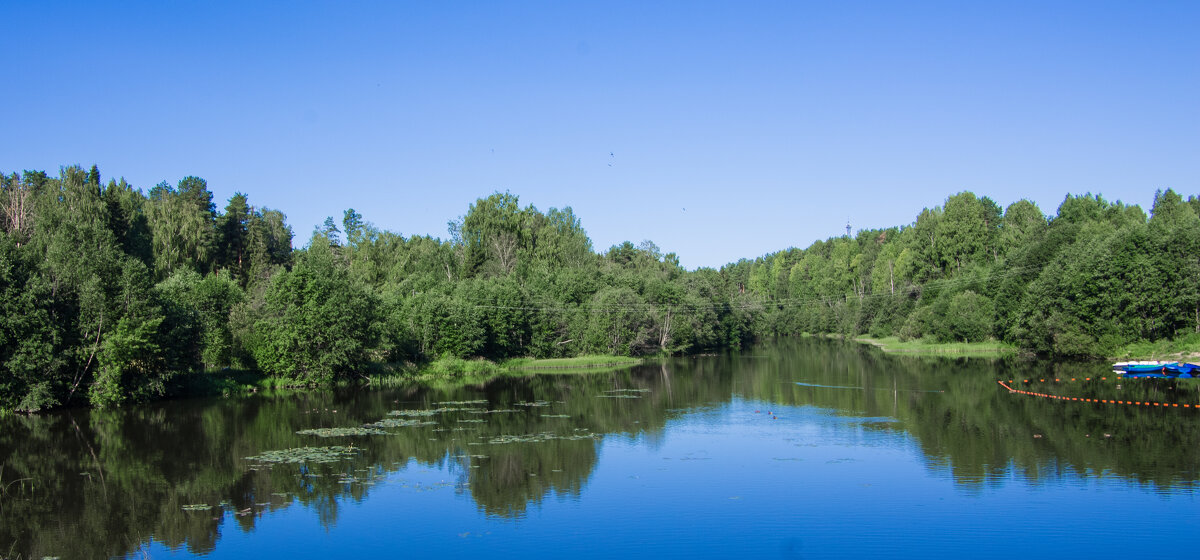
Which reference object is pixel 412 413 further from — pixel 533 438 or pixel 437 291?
pixel 437 291

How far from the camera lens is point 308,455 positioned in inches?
1030

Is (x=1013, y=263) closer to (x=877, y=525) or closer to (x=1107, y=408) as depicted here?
(x=1107, y=408)

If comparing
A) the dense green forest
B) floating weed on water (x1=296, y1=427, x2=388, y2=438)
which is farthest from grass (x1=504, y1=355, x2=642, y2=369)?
floating weed on water (x1=296, y1=427, x2=388, y2=438)

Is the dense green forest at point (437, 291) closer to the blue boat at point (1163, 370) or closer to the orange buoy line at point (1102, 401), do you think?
the blue boat at point (1163, 370)

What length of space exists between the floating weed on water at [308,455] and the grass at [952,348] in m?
54.9

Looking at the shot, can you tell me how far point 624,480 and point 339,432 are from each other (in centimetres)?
1375

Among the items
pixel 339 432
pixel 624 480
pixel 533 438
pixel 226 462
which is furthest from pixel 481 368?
pixel 624 480

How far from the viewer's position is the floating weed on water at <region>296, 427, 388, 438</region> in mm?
30375

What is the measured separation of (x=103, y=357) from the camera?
38.8 m

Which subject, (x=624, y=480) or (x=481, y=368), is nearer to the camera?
(x=624, y=480)

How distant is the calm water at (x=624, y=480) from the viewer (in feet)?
55.4

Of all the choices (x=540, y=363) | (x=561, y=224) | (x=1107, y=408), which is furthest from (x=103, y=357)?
(x=561, y=224)

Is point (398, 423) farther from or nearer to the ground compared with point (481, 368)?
nearer to the ground

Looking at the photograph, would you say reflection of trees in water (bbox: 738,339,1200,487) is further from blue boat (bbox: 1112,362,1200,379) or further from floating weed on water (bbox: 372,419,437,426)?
floating weed on water (bbox: 372,419,437,426)
